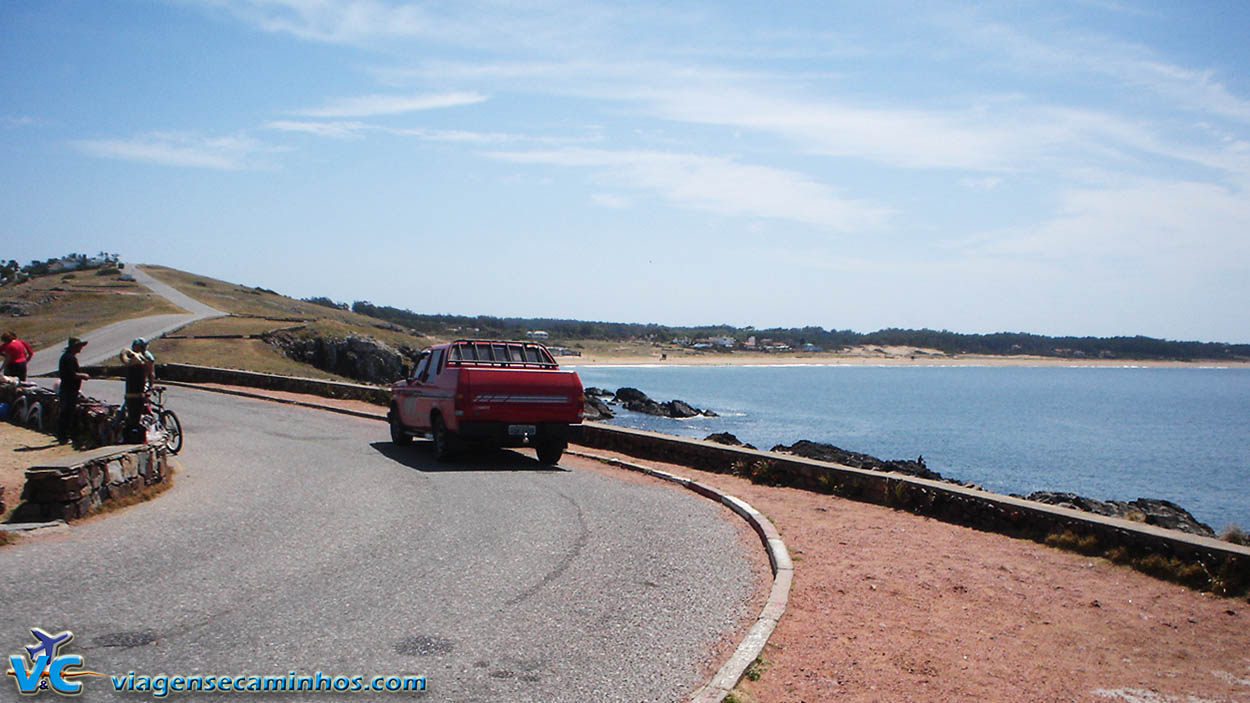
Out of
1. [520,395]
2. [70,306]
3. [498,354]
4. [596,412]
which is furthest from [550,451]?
[70,306]

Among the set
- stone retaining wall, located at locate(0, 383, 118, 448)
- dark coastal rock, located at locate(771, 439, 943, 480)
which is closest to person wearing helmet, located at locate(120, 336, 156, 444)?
stone retaining wall, located at locate(0, 383, 118, 448)

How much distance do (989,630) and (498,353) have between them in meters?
10.9

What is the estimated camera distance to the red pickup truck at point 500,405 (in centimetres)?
1368

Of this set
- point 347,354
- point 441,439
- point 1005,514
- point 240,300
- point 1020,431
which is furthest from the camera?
point 240,300

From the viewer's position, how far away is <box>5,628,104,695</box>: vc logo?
15.2 ft

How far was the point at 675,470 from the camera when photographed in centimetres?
1405

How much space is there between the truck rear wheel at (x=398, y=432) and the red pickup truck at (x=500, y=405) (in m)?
1.31

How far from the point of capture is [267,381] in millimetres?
30406

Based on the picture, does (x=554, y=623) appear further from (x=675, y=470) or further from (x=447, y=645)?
(x=675, y=470)

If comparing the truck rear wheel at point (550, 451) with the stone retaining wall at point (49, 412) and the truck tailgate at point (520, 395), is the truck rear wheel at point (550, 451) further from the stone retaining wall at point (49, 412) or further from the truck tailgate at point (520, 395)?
the stone retaining wall at point (49, 412)

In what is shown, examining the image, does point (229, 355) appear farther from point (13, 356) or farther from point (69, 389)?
point (69, 389)

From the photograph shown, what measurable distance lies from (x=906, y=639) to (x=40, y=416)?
15398mm

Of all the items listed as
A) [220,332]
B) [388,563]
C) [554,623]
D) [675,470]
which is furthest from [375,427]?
[220,332]

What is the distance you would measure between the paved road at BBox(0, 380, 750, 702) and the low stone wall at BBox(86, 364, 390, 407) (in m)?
14.4
